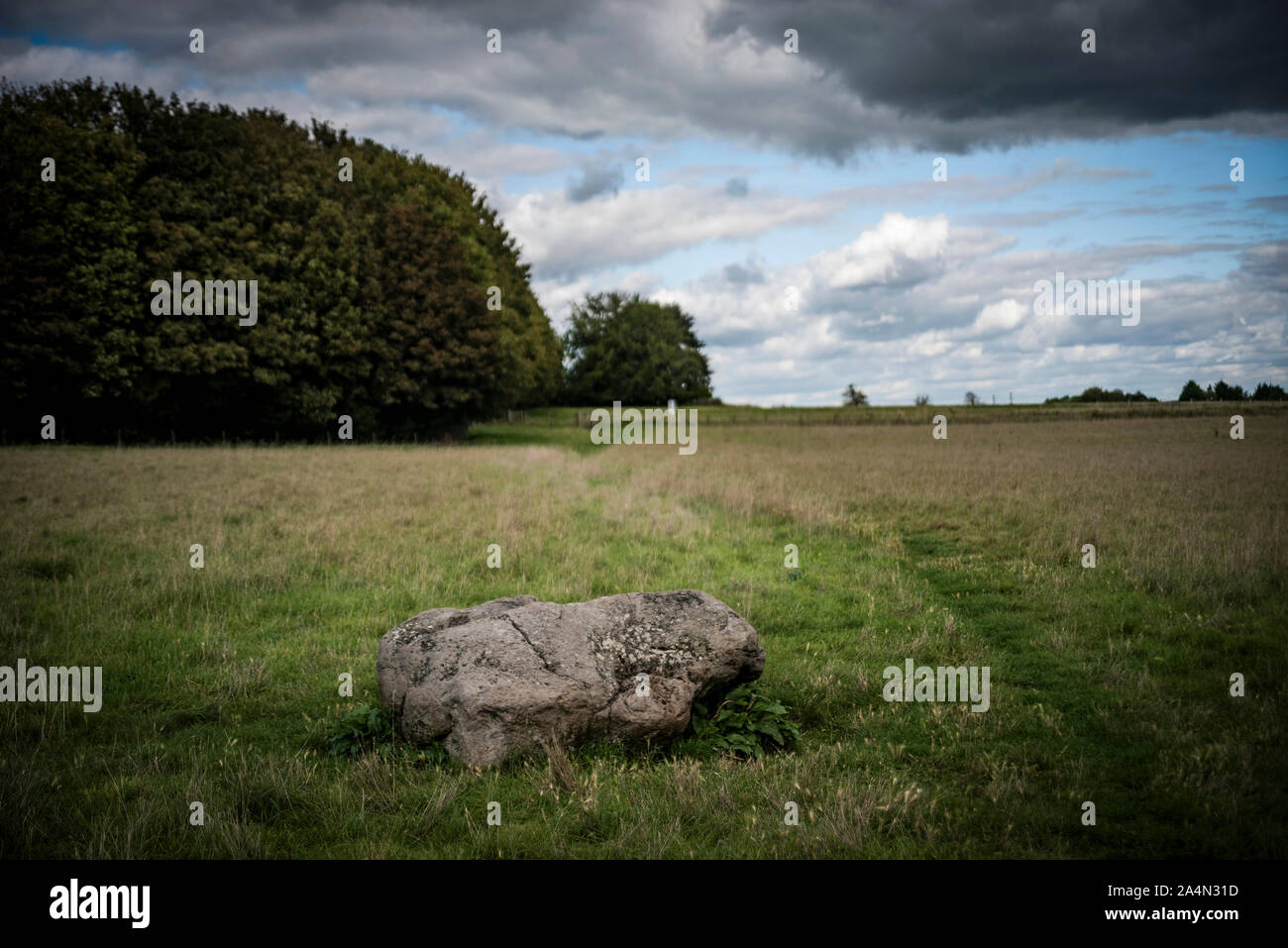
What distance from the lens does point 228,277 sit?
4312 centimetres

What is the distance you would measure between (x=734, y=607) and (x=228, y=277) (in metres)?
42.4

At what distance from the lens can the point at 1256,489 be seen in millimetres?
20734

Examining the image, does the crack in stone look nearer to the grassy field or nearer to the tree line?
the grassy field

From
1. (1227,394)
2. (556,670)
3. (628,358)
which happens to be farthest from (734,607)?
(628,358)

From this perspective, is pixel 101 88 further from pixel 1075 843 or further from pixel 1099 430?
pixel 1099 430

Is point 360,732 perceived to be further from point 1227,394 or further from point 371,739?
point 1227,394

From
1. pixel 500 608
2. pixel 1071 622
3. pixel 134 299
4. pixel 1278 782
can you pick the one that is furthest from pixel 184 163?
pixel 1278 782

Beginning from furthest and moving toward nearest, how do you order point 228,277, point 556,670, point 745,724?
1. point 228,277
2. point 745,724
3. point 556,670

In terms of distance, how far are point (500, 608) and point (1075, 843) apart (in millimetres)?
5840

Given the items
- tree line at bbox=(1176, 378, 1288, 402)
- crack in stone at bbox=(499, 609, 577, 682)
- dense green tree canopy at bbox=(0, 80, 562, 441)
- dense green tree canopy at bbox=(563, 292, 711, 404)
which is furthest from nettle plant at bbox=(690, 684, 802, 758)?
dense green tree canopy at bbox=(563, 292, 711, 404)

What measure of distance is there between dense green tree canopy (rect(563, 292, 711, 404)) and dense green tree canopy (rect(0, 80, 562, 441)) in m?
45.2

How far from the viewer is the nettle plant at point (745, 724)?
7.58m

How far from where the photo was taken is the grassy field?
5918 mm
